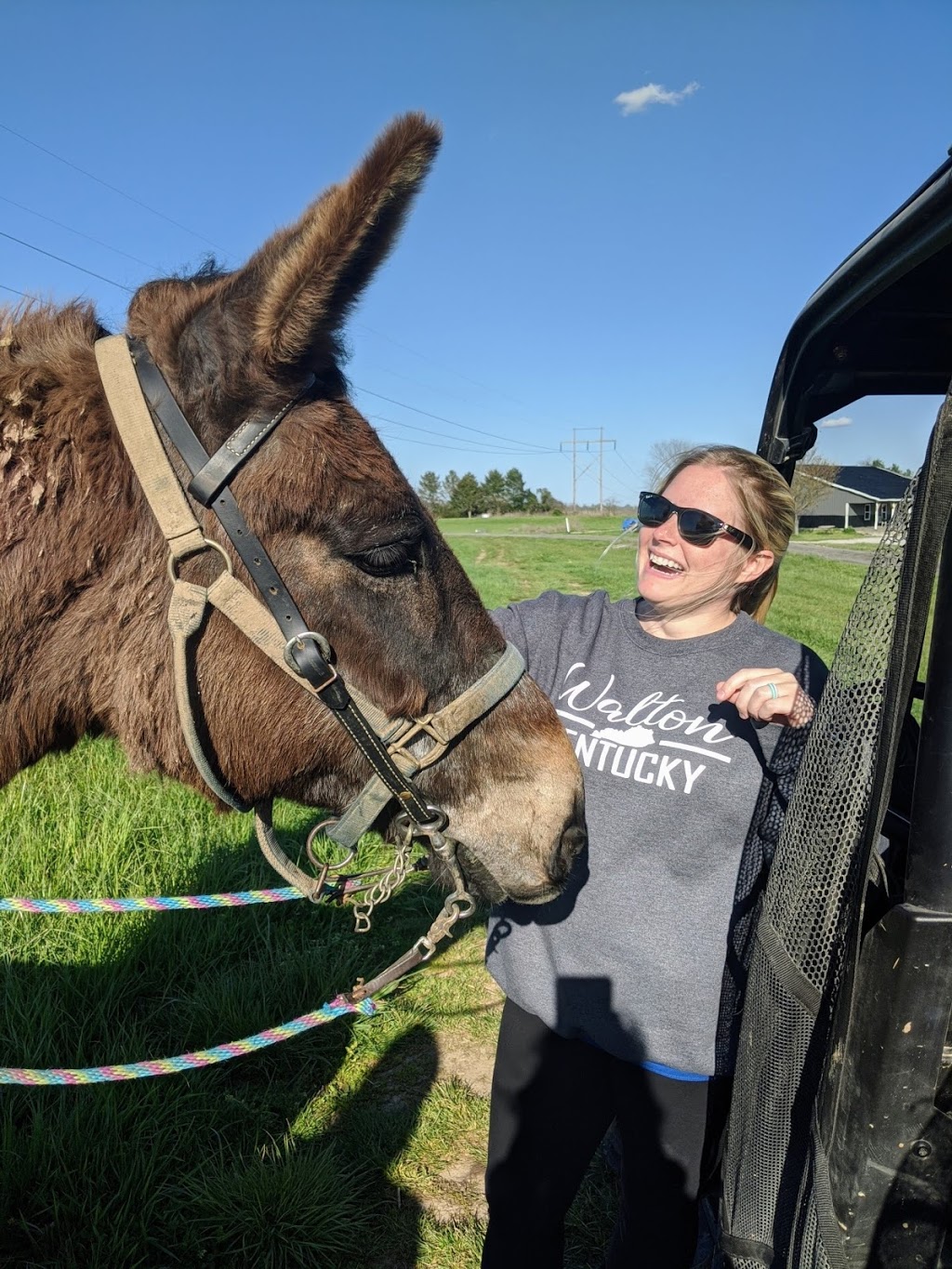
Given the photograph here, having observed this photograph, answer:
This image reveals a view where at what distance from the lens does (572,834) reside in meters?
1.98

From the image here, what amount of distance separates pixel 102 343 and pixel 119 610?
2.01 feet

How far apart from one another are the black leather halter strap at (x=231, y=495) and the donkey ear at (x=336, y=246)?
0.51 feet

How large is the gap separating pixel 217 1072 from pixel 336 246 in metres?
3.17

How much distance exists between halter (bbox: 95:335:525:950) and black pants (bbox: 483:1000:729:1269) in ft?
2.94

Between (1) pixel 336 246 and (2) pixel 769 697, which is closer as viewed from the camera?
(1) pixel 336 246

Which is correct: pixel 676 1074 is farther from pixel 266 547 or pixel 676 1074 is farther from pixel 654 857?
pixel 266 547

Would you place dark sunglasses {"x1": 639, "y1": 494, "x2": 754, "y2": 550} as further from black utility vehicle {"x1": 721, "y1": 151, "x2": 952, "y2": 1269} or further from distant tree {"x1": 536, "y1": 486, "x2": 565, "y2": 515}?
distant tree {"x1": 536, "y1": 486, "x2": 565, "y2": 515}

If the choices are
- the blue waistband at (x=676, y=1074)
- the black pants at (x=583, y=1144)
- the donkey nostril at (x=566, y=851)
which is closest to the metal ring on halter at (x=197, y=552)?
the donkey nostril at (x=566, y=851)

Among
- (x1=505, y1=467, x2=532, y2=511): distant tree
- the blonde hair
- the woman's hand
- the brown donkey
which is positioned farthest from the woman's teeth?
(x1=505, y1=467, x2=532, y2=511): distant tree

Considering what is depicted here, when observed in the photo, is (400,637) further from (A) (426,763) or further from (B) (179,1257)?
(B) (179,1257)

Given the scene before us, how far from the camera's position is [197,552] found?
1.69 metres

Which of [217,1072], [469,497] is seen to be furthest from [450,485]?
[217,1072]

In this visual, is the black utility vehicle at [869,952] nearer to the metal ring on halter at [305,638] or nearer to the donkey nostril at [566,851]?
the donkey nostril at [566,851]

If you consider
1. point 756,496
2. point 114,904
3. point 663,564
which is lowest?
point 114,904
